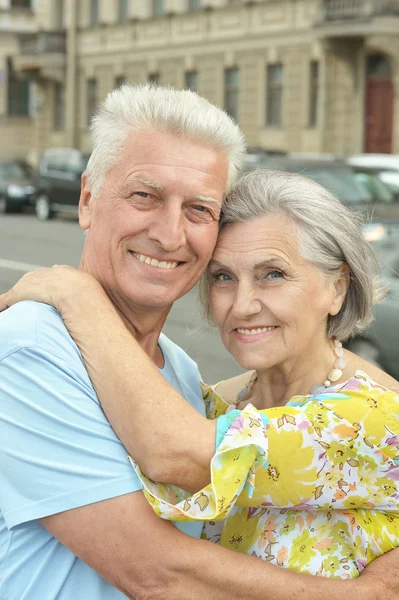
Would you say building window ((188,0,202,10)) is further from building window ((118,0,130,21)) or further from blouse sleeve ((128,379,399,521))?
blouse sleeve ((128,379,399,521))

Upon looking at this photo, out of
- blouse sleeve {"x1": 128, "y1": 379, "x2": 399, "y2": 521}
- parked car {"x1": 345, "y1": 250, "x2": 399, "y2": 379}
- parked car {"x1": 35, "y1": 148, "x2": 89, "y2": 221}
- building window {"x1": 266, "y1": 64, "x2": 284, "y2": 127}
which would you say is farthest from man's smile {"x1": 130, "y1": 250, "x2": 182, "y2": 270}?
building window {"x1": 266, "y1": 64, "x2": 284, "y2": 127}

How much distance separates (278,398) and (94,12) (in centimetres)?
4109

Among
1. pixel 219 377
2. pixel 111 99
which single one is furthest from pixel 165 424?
pixel 219 377

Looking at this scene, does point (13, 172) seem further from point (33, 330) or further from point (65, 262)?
point (33, 330)

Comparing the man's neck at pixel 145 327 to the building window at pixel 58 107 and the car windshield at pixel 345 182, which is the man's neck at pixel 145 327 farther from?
the building window at pixel 58 107

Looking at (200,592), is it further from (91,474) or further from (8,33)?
(8,33)

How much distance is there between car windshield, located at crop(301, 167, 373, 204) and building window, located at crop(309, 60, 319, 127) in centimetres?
1580

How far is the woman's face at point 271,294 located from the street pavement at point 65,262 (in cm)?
46

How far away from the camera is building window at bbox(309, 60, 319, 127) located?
104ft

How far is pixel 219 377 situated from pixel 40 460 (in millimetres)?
6853

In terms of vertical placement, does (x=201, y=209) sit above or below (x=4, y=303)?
above

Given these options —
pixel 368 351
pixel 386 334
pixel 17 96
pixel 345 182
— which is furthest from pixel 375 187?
pixel 17 96

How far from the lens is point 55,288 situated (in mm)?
2400

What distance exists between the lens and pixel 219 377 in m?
8.99
